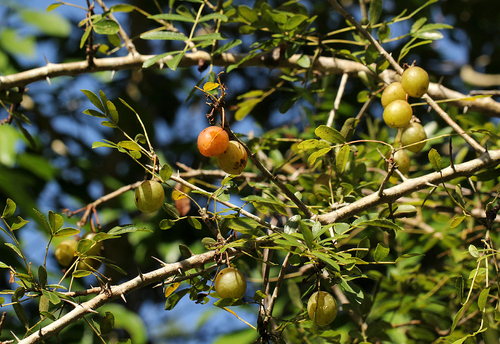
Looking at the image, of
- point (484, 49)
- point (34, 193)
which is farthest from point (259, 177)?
point (484, 49)

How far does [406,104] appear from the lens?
43.8 inches

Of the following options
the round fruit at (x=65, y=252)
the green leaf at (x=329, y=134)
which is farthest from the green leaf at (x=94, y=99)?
the round fruit at (x=65, y=252)

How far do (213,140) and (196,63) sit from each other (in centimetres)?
83

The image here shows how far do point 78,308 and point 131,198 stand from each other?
1.63 m

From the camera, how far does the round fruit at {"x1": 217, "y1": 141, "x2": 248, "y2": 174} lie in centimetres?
95

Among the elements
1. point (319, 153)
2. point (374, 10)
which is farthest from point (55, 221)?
point (374, 10)

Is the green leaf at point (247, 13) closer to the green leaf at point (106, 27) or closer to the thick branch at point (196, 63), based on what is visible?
the thick branch at point (196, 63)

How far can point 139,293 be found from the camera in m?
3.10

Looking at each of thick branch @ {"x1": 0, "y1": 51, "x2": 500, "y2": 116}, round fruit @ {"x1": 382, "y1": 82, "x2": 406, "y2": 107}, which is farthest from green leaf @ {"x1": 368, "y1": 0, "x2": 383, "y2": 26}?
round fruit @ {"x1": 382, "y1": 82, "x2": 406, "y2": 107}

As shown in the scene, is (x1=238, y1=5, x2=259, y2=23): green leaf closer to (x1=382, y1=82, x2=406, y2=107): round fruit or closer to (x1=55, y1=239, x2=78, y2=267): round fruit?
(x1=382, y1=82, x2=406, y2=107): round fruit

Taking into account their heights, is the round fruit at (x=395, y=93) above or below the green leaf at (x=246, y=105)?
above

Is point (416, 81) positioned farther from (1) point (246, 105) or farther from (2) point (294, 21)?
(1) point (246, 105)

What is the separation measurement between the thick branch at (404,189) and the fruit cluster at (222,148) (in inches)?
9.8

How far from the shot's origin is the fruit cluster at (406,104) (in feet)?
3.59
